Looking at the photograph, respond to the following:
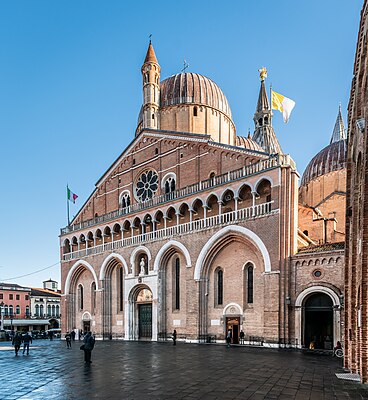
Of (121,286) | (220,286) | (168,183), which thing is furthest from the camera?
(121,286)

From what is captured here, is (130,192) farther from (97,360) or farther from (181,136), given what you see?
(97,360)

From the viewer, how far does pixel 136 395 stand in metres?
9.78

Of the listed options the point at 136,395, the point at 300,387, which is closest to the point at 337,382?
the point at 300,387

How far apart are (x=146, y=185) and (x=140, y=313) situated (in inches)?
410

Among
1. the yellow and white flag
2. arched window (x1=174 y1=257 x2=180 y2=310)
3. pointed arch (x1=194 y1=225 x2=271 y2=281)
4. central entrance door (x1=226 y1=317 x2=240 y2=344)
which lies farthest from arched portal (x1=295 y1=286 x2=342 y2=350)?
the yellow and white flag

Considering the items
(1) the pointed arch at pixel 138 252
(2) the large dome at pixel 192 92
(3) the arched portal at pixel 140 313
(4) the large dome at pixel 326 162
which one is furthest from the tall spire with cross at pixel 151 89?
(4) the large dome at pixel 326 162

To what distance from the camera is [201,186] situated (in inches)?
1059

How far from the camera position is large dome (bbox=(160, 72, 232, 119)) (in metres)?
36.8

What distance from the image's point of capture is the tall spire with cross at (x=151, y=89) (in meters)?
34.9

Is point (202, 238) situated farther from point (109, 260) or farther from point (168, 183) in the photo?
point (109, 260)

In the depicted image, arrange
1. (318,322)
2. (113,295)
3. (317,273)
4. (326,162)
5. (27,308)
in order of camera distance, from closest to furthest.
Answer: (317,273), (318,322), (113,295), (326,162), (27,308)

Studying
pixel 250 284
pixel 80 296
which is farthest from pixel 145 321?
pixel 250 284

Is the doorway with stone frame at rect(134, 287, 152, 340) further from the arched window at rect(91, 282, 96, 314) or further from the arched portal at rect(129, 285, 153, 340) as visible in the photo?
the arched window at rect(91, 282, 96, 314)

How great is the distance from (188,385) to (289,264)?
12.3 metres
